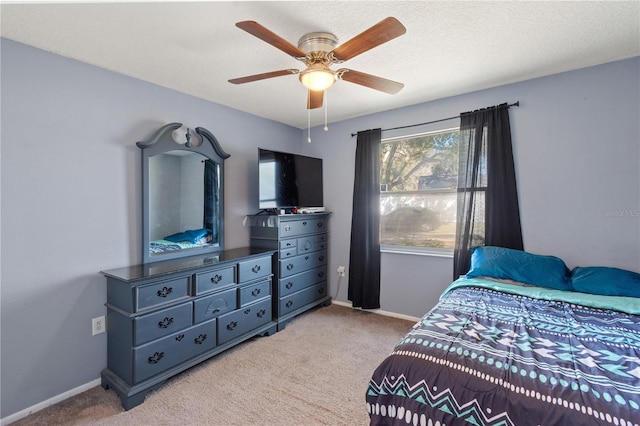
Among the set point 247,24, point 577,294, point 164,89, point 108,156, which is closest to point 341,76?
point 247,24

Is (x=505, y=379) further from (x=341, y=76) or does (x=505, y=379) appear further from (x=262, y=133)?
(x=262, y=133)

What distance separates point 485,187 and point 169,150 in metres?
3.04

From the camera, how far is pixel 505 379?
1076mm

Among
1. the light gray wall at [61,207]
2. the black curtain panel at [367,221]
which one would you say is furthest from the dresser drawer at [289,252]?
the light gray wall at [61,207]

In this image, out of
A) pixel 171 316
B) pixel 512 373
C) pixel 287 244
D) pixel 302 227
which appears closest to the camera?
pixel 512 373

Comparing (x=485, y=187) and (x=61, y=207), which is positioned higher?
(x=485, y=187)

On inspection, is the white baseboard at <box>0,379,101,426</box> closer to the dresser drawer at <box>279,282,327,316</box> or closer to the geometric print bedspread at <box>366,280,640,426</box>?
the dresser drawer at <box>279,282,327,316</box>

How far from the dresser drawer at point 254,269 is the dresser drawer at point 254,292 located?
0.08 metres

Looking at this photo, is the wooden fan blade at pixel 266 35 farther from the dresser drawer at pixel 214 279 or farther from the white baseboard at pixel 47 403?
the white baseboard at pixel 47 403

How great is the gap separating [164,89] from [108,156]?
0.82 m

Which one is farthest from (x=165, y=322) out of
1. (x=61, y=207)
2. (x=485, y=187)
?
(x=485, y=187)

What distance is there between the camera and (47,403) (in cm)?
191

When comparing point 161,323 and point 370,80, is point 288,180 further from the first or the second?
point 161,323

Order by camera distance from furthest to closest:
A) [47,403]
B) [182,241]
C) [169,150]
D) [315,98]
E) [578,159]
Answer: [182,241]
[169,150]
[578,159]
[315,98]
[47,403]
